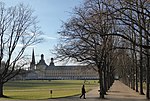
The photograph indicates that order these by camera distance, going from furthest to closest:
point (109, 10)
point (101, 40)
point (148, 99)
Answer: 1. point (101, 40)
2. point (148, 99)
3. point (109, 10)

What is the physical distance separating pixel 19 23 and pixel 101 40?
14.1 meters

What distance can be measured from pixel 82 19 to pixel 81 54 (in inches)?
196

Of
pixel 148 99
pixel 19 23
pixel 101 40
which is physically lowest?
pixel 148 99

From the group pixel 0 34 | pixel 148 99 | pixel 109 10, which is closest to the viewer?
pixel 109 10

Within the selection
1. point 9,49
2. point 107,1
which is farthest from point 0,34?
point 107,1

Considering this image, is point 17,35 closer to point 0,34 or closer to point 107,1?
point 0,34

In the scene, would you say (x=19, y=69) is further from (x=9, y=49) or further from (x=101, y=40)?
(x=101, y=40)

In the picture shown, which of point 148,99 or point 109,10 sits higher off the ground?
point 109,10

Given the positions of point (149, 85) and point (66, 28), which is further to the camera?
point (149, 85)

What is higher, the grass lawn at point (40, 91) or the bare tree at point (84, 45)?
the bare tree at point (84, 45)

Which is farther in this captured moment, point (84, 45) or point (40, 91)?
point (40, 91)

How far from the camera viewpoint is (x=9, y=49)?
45.8 meters

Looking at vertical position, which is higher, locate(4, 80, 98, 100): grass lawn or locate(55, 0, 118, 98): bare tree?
locate(55, 0, 118, 98): bare tree

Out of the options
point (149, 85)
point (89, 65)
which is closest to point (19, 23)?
point (89, 65)
